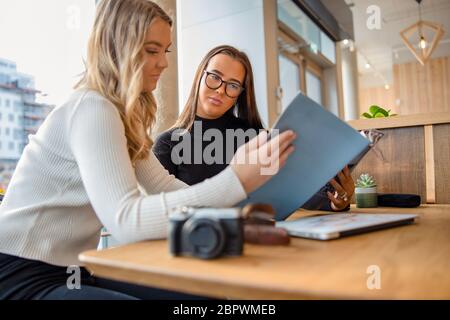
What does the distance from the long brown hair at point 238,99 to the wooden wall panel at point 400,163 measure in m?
0.56

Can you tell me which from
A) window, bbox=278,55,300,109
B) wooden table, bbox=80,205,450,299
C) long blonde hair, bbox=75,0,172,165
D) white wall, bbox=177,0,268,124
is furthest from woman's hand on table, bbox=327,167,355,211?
window, bbox=278,55,300,109

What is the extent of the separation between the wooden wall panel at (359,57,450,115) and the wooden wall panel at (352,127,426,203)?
5.59 m

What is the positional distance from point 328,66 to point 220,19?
93.4 inches

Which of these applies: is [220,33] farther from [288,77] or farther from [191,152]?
[191,152]

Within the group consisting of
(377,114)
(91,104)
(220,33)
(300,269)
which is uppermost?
(220,33)

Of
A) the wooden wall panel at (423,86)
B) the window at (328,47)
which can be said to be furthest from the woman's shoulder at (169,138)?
the wooden wall panel at (423,86)

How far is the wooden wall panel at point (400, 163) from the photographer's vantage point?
61.5 inches

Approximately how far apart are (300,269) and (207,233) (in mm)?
126

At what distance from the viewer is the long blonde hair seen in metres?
0.79

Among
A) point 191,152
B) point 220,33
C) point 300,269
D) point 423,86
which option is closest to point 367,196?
point 191,152

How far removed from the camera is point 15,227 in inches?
29.8

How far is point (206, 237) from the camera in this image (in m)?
0.48

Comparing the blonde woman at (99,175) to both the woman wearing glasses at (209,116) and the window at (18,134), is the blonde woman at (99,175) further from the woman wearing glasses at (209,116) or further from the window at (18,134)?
the window at (18,134)

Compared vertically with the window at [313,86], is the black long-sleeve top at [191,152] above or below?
below
